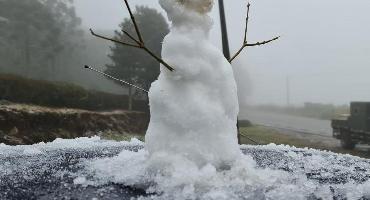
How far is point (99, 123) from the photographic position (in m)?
19.2

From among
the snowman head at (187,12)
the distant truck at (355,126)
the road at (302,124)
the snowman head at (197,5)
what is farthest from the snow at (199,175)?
the road at (302,124)

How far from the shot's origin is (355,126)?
61.5ft

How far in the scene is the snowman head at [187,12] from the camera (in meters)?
3.74

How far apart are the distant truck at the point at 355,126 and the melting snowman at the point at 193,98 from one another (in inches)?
629

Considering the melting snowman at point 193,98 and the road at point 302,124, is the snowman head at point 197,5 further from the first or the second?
the road at point 302,124

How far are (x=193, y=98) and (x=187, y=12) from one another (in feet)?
2.53

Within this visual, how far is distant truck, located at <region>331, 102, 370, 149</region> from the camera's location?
1817 cm

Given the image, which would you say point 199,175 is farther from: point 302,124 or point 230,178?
point 302,124

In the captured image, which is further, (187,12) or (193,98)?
(187,12)

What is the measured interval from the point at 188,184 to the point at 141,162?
97cm

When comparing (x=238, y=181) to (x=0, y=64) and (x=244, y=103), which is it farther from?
(x=244, y=103)

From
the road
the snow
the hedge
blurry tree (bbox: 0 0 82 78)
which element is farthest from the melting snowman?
blurry tree (bbox: 0 0 82 78)

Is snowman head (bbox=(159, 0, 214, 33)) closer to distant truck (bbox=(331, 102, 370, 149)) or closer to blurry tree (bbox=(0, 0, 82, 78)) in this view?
distant truck (bbox=(331, 102, 370, 149))

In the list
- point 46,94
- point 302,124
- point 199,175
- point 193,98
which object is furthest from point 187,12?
point 302,124
